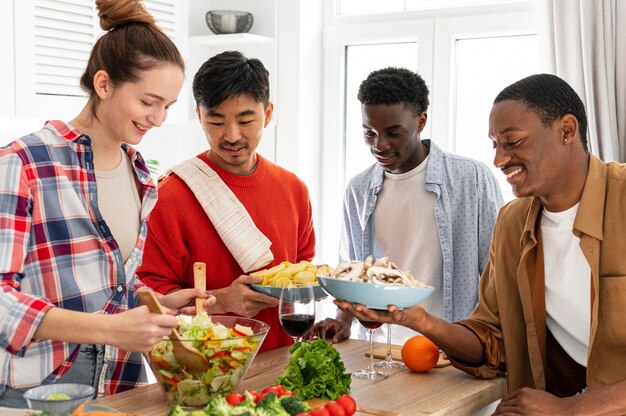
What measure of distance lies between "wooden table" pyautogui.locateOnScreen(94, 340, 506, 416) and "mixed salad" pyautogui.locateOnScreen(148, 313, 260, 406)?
76 millimetres

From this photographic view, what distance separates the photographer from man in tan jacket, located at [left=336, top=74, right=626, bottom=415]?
87.0 inches

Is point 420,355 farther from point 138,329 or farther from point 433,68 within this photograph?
point 433,68

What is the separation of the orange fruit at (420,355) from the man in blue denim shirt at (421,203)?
0.75 m

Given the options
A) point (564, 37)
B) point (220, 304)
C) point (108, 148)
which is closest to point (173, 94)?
point (108, 148)

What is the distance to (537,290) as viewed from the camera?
2.37 meters

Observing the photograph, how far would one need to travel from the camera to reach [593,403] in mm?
2078

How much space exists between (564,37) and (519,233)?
154 cm

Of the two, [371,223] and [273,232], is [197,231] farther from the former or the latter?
[371,223]

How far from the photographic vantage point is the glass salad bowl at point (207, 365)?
74.0 inches

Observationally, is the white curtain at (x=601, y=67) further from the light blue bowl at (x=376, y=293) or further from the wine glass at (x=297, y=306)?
the wine glass at (x=297, y=306)

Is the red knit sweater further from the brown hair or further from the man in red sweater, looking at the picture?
the brown hair

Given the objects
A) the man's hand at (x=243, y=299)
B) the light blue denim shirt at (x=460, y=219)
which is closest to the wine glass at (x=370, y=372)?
the man's hand at (x=243, y=299)

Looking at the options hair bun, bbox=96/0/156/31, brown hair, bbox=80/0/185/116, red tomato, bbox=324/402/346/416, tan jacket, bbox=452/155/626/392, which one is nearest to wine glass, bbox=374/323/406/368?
tan jacket, bbox=452/155/626/392

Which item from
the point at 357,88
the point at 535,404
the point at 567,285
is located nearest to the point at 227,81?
the point at 567,285
